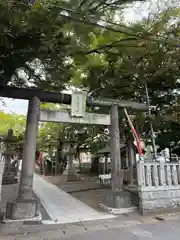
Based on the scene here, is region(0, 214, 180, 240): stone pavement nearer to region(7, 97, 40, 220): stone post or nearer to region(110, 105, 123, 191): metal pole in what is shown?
region(7, 97, 40, 220): stone post

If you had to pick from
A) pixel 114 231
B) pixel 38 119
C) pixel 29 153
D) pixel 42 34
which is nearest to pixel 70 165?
pixel 38 119

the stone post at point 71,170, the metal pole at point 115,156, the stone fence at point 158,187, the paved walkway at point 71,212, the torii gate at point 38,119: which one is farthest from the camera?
the stone post at point 71,170

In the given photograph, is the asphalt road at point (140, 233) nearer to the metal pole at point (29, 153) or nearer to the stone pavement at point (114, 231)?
the stone pavement at point (114, 231)

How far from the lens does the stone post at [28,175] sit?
4.54 m

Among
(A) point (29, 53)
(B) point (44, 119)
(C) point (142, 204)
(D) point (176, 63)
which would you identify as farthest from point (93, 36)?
(C) point (142, 204)

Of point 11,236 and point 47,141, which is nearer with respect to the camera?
point 11,236

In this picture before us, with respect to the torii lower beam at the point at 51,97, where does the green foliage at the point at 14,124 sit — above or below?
above

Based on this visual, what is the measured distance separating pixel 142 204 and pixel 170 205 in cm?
94

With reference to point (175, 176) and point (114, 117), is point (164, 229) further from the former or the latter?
point (114, 117)

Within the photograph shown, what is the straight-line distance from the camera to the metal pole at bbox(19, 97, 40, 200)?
16.0 ft

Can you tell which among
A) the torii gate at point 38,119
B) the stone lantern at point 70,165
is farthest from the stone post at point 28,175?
the stone lantern at point 70,165

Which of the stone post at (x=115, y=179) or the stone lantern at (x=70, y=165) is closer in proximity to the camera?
the stone post at (x=115, y=179)

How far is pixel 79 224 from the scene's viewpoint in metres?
4.46

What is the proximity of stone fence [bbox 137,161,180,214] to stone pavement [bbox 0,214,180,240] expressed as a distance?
64 cm
